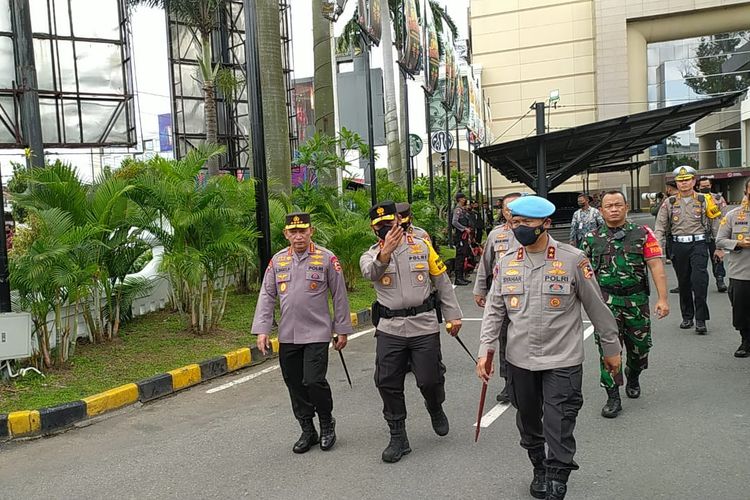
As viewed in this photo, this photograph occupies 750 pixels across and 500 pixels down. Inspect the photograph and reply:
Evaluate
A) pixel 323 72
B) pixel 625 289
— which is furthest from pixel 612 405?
pixel 323 72

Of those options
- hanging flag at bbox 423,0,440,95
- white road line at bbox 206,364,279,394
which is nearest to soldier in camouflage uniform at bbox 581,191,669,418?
white road line at bbox 206,364,279,394

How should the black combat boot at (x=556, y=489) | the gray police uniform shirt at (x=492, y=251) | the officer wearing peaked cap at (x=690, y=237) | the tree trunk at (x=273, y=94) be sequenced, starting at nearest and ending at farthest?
the black combat boot at (x=556, y=489), the gray police uniform shirt at (x=492, y=251), the officer wearing peaked cap at (x=690, y=237), the tree trunk at (x=273, y=94)

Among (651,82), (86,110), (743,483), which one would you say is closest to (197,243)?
(743,483)

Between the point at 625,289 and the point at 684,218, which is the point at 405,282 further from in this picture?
the point at 684,218

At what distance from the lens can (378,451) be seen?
4.51m

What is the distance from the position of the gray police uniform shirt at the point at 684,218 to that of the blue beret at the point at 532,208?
4.95 meters

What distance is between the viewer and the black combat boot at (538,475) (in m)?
3.64

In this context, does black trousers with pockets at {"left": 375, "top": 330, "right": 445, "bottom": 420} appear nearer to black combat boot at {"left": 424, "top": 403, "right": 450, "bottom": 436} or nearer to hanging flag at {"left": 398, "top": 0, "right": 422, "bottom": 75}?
black combat boot at {"left": 424, "top": 403, "right": 450, "bottom": 436}

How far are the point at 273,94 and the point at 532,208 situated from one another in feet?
28.5

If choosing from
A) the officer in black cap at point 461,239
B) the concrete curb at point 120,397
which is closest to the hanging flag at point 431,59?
the officer in black cap at point 461,239

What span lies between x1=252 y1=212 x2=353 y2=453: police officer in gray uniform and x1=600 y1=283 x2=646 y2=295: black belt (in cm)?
211

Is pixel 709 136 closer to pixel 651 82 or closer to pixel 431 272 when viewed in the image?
pixel 651 82

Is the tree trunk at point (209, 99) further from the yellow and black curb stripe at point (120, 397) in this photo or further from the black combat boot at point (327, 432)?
the black combat boot at point (327, 432)

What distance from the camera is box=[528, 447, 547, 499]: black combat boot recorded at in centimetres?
364
